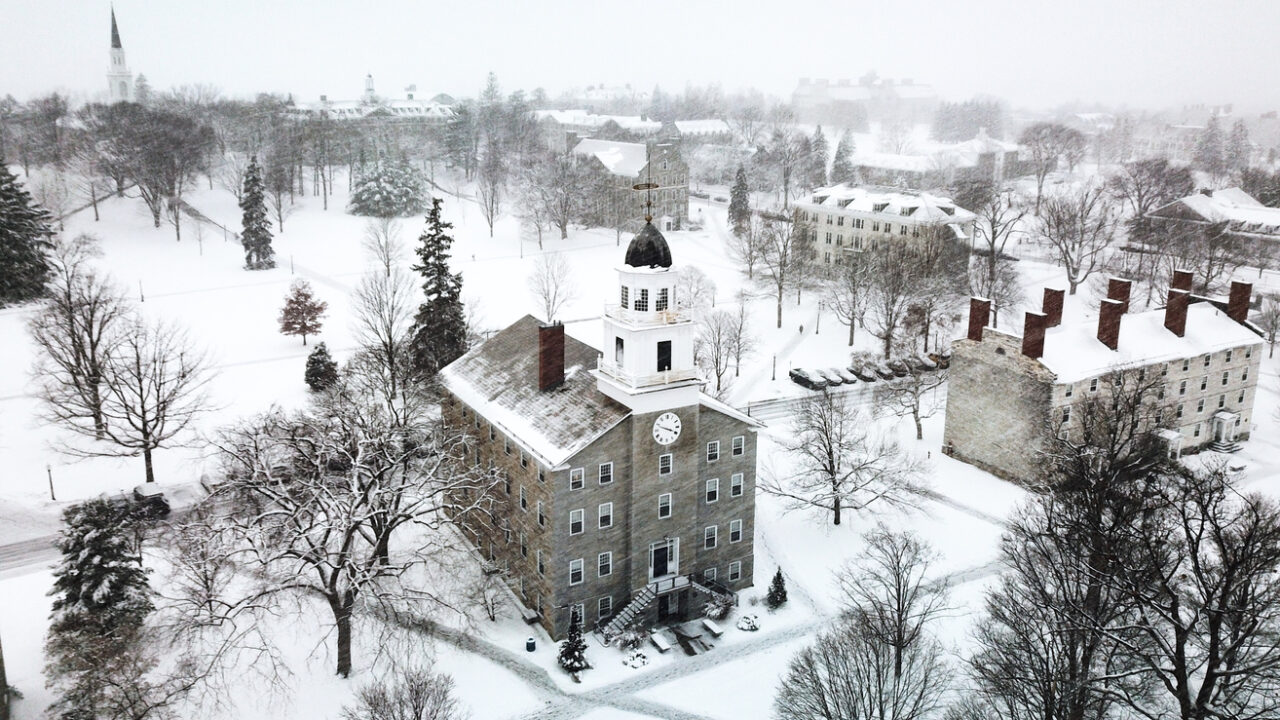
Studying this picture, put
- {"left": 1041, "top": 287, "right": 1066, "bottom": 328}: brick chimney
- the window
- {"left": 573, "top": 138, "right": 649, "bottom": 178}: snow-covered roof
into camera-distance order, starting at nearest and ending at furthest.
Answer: the window
{"left": 1041, "top": 287, "right": 1066, "bottom": 328}: brick chimney
{"left": 573, "top": 138, "right": 649, "bottom": 178}: snow-covered roof

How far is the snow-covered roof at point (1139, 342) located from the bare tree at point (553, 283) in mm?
34247

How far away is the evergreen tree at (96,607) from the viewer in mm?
29688

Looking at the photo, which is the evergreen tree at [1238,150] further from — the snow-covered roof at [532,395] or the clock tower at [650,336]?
the clock tower at [650,336]

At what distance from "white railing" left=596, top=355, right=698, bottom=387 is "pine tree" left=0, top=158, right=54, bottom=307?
53.5 metres

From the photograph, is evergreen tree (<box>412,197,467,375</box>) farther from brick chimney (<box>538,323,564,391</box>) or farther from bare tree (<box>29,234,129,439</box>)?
brick chimney (<box>538,323,564,391</box>)

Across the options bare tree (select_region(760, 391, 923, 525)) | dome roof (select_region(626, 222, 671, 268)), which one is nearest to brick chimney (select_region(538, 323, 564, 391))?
dome roof (select_region(626, 222, 671, 268))

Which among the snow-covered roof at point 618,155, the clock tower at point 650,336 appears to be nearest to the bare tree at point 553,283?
the snow-covered roof at point 618,155

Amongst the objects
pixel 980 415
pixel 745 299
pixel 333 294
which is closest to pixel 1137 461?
pixel 980 415

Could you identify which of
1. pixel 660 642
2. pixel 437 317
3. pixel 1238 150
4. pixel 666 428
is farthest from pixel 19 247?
pixel 1238 150

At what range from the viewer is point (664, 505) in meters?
35.9

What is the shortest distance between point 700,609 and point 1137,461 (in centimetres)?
1800

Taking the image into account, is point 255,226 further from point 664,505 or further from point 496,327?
point 664,505

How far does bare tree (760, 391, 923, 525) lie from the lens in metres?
44.2

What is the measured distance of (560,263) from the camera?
8556cm
